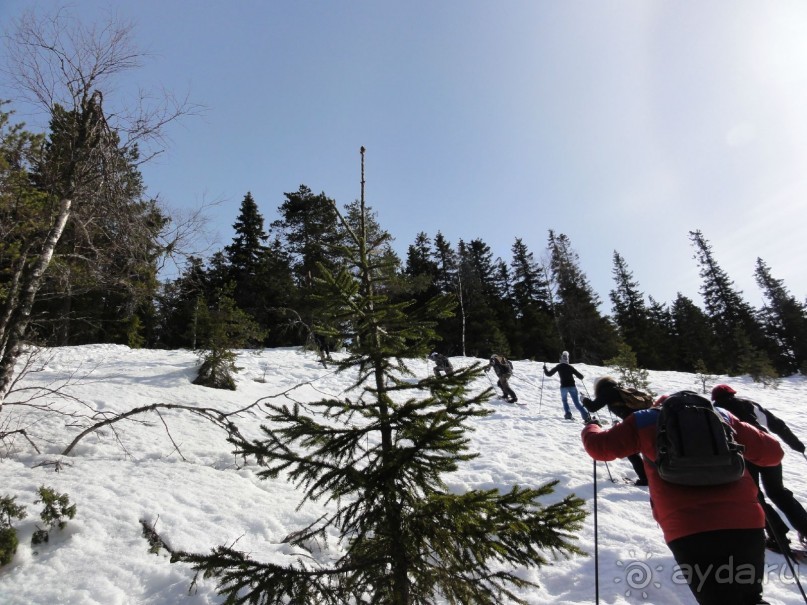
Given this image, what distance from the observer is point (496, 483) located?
6.71 metres

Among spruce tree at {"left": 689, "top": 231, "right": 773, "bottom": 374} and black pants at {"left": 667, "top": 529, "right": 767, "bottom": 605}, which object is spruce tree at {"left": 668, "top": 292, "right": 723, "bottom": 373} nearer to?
spruce tree at {"left": 689, "top": 231, "right": 773, "bottom": 374}

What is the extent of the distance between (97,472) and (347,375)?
10653 mm

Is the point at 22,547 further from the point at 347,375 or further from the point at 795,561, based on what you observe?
the point at 347,375

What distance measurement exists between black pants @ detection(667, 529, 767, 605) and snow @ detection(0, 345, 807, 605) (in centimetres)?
213

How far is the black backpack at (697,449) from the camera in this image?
2109 mm

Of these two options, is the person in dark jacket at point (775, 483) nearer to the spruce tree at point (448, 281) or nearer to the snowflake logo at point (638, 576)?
the snowflake logo at point (638, 576)

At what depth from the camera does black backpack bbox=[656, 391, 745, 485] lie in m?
2.11

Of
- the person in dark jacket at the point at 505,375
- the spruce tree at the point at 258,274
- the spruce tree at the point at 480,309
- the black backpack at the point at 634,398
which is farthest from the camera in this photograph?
the spruce tree at the point at 480,309

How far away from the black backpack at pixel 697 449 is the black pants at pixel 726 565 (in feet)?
0.99

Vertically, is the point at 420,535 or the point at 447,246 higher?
the point at 447,246

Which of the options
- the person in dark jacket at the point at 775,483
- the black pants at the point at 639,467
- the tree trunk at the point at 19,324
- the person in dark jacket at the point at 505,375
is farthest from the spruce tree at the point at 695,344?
the tree trunk at the point at 19,324

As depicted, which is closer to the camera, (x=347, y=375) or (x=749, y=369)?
(x=347, y=375)

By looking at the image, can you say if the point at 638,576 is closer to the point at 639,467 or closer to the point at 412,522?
the point at 639,467

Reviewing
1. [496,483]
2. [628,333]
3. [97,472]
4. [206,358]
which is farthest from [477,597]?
[628,333]
